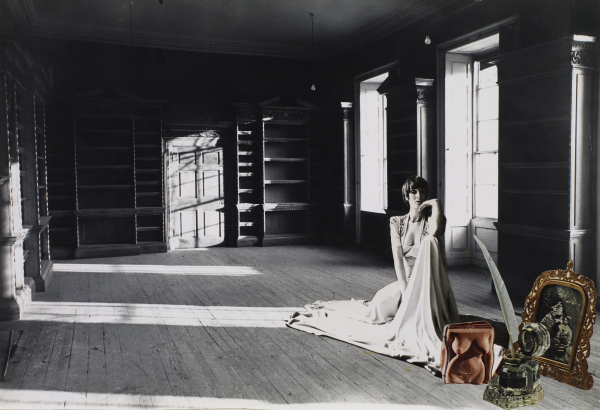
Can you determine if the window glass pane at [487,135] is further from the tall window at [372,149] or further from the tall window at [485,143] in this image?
the tall window at [372,149]

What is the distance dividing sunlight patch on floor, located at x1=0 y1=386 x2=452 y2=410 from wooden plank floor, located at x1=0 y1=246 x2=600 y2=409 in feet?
0.04

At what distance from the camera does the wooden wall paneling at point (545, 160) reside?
186 inches

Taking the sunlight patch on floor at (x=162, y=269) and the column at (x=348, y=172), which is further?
the column at (x=348, y=172)

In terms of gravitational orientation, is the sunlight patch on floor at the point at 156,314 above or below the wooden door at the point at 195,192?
below

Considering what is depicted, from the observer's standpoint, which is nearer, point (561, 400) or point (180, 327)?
point (561, 400)

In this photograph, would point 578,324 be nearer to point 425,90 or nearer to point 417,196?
point 417,196

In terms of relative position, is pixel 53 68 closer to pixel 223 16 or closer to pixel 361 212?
pixel 223 16

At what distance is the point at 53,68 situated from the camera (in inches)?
344

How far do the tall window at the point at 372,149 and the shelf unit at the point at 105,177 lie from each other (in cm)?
365

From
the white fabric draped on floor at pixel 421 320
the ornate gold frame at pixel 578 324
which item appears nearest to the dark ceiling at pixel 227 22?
the white fabric draped on floor at pixel 421 320

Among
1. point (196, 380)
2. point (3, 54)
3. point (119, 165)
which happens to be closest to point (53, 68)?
point (119, 165)

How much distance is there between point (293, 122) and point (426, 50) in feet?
10.7

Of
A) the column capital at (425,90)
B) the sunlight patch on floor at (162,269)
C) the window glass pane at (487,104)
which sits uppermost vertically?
the column capital at (425,90)

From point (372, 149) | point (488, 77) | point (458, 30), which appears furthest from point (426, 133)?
point (372, 149)
